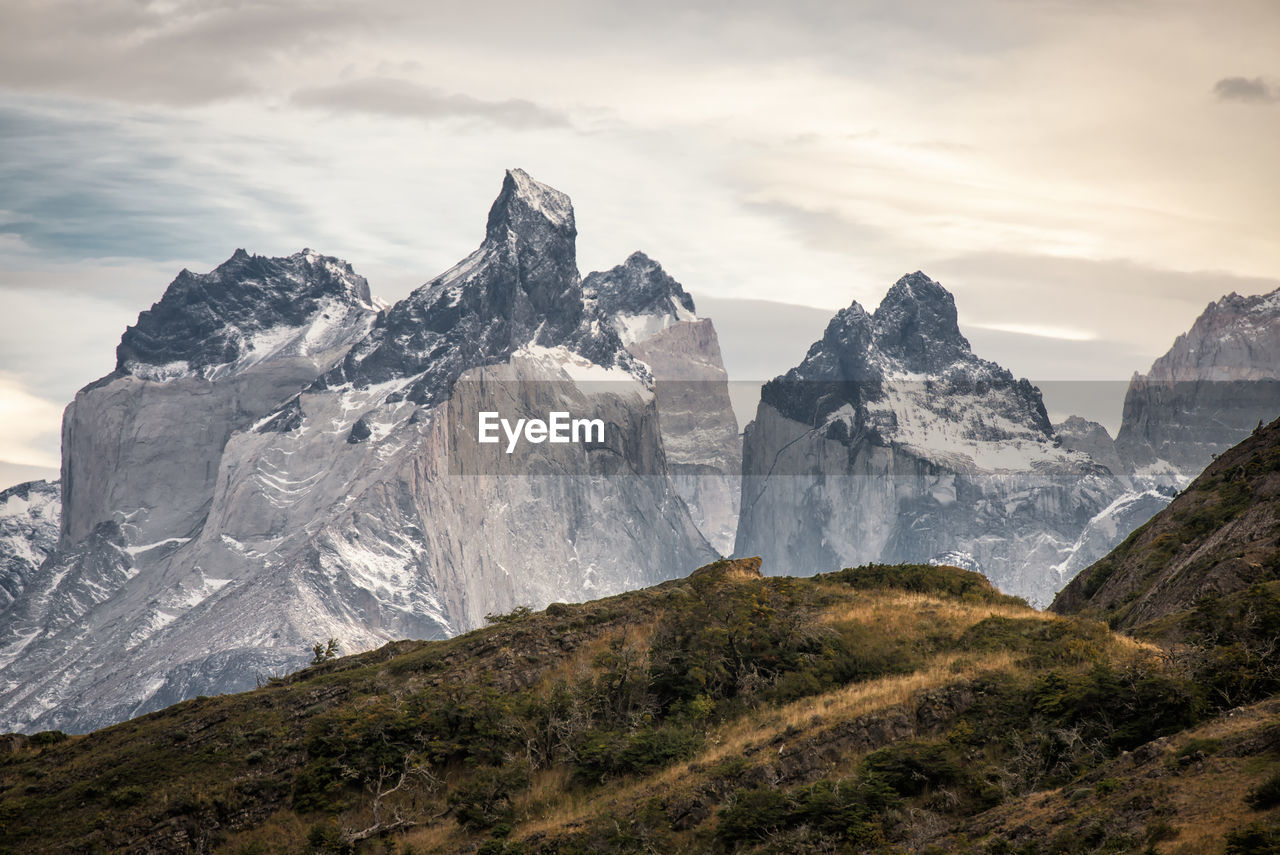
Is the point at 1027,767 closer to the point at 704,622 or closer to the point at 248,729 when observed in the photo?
the point at 704,622

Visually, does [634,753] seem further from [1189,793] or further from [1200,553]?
[1200,553]

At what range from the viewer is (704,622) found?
66.9 meters

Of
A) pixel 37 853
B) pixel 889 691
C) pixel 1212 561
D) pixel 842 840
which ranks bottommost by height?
pixel 37 853

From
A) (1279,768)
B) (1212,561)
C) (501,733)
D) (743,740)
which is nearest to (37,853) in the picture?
(501,733)

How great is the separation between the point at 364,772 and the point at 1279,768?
37.8 m

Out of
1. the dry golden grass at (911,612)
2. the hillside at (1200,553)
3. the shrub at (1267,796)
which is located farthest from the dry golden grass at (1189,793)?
the dry golden grass at (911,612)

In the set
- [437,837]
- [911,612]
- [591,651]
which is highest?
[911,612]

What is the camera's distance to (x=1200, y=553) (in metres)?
70.8

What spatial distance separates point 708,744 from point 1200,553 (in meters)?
31.9

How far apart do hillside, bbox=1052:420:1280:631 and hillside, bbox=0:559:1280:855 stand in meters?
6.83

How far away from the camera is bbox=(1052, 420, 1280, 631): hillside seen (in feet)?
202

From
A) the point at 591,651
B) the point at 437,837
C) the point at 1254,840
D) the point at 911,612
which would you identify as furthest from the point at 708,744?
the point at 1254,840

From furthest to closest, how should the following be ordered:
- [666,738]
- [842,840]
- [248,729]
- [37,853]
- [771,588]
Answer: [771,588] < [248,729] < [666,738] < [37,853] < [842,840]

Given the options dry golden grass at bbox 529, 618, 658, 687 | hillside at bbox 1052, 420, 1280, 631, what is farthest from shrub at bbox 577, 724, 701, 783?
hillside at bbox 1052, 420, 1280, 631
